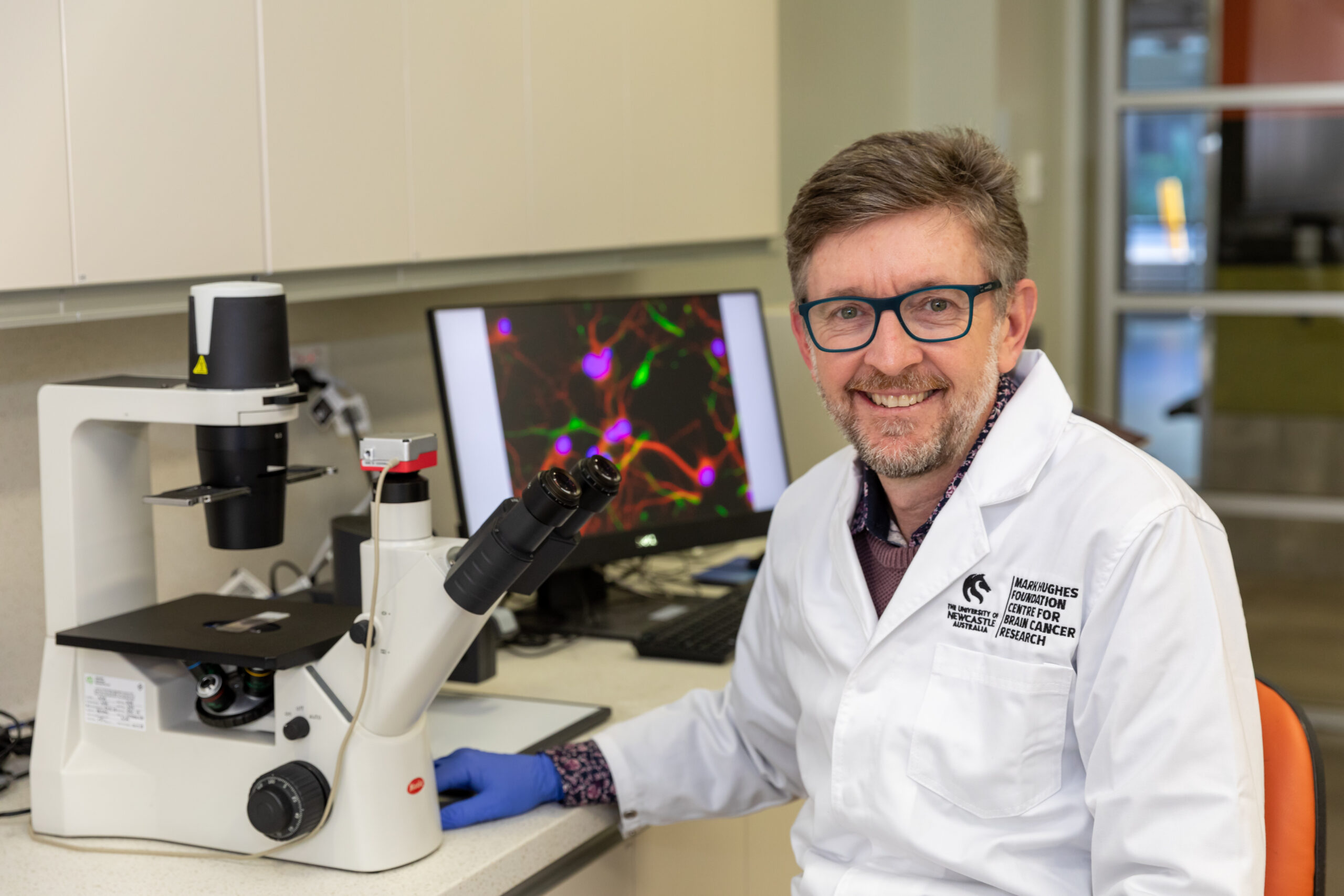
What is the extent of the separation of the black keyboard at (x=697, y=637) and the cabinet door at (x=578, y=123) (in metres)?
0.59

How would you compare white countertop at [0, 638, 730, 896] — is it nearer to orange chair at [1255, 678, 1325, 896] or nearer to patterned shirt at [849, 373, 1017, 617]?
patterned shirt at [849, 373, 1017, 617]

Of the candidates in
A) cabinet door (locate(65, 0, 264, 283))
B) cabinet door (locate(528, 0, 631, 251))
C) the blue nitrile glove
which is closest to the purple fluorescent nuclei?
cabinet door (locate(528, 0, 631, 251))

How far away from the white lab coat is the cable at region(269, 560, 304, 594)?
860mm

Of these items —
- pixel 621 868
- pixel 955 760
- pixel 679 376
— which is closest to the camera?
pixel 955 760

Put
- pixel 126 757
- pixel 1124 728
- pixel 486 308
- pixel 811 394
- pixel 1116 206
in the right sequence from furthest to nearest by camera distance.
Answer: pixel 1116 206 → pixel 811 394 → pixel 486 308 → pixel 126 757 → pixel 1124 728

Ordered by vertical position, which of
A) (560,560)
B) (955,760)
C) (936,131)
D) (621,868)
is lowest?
(621,868)

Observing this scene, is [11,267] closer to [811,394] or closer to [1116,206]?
[811,394]

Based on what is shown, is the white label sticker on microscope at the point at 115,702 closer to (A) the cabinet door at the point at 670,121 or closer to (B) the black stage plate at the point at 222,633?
(B) the black stage plate at the point at 222,633

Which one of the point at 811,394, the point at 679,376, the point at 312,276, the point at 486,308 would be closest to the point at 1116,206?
the point at 811,394

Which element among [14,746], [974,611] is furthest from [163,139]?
[974,611]

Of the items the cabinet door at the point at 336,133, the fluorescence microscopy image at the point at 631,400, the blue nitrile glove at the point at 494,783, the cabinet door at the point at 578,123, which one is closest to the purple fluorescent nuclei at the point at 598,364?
the fluorescence microscopy image at the point at 631,400

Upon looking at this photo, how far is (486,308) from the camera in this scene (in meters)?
1.91

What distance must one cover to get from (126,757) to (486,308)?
2.79 feet

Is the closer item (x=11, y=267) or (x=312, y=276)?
(x=11, y=267)
